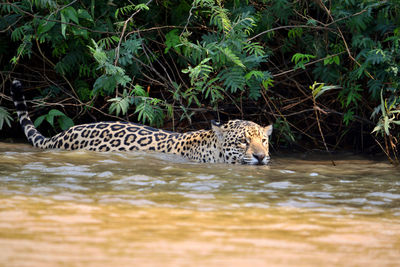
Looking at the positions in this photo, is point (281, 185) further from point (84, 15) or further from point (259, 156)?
point (84, 15)

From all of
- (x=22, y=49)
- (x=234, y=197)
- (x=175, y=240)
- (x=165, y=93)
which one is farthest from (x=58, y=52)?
(x=175, y=240)

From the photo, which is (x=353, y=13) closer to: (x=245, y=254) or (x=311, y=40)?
(x=311, y=40)

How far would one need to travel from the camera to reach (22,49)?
7.38m

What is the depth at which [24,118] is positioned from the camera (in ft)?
25.5

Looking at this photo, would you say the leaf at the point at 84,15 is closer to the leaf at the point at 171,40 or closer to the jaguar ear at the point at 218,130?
the leaf at the point at 171,40

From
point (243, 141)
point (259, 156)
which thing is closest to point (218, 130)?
point (243, 141)

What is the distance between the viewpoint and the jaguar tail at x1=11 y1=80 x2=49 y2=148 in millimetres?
7465

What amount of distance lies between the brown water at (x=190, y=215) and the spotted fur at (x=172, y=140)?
0.49 meters

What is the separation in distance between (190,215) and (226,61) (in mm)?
3109

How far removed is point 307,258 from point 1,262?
143 centimetres

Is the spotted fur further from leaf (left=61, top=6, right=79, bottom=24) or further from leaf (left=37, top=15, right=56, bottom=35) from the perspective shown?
leaf (left=61, top=6, right=79, bottom=24)

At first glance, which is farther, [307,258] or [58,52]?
[58,52]

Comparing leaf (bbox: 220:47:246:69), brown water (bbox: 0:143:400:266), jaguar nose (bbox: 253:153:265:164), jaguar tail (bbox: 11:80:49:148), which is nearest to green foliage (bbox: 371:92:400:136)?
brown water (bbox: 0:143:400:266)

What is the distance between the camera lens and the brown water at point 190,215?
9.37 feet
